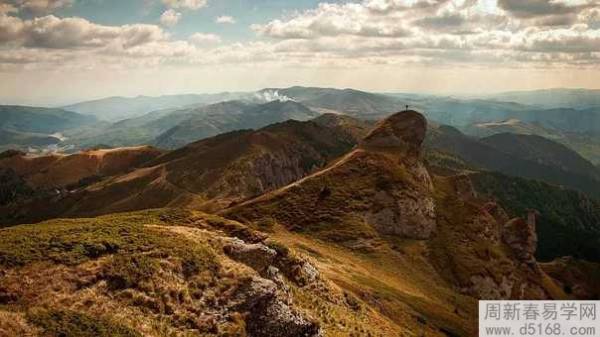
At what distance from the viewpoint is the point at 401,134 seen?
169m

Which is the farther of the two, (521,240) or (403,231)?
(521,240)

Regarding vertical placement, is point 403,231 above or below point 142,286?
below

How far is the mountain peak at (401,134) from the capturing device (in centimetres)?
16225

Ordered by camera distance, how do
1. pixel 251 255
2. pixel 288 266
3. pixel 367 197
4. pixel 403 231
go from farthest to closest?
pixel 367 197, pixel 403 231, pixel 288 266, pixel 251 255

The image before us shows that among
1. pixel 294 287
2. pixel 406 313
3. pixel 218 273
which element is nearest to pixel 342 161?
pixel 406 313

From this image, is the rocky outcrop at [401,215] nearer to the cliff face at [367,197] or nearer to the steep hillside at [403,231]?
the cliff face at [367,197]

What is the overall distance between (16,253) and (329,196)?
9864 cm

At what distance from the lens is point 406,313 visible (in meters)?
74.2

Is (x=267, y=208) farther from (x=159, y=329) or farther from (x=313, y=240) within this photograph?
(x=159, y=329)

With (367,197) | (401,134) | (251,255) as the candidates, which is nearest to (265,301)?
(251,255)

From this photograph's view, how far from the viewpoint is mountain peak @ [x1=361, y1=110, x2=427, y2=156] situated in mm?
162250

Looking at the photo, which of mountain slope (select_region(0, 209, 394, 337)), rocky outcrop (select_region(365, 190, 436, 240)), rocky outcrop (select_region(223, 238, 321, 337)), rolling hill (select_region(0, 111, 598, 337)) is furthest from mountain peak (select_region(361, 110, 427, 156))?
rocky outcrop (select_region(223, 238, 321, 337))

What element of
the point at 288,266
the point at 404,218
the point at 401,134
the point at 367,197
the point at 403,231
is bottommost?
the point at 403,231

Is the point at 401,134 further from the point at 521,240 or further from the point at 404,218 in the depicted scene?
the point at 521,240
